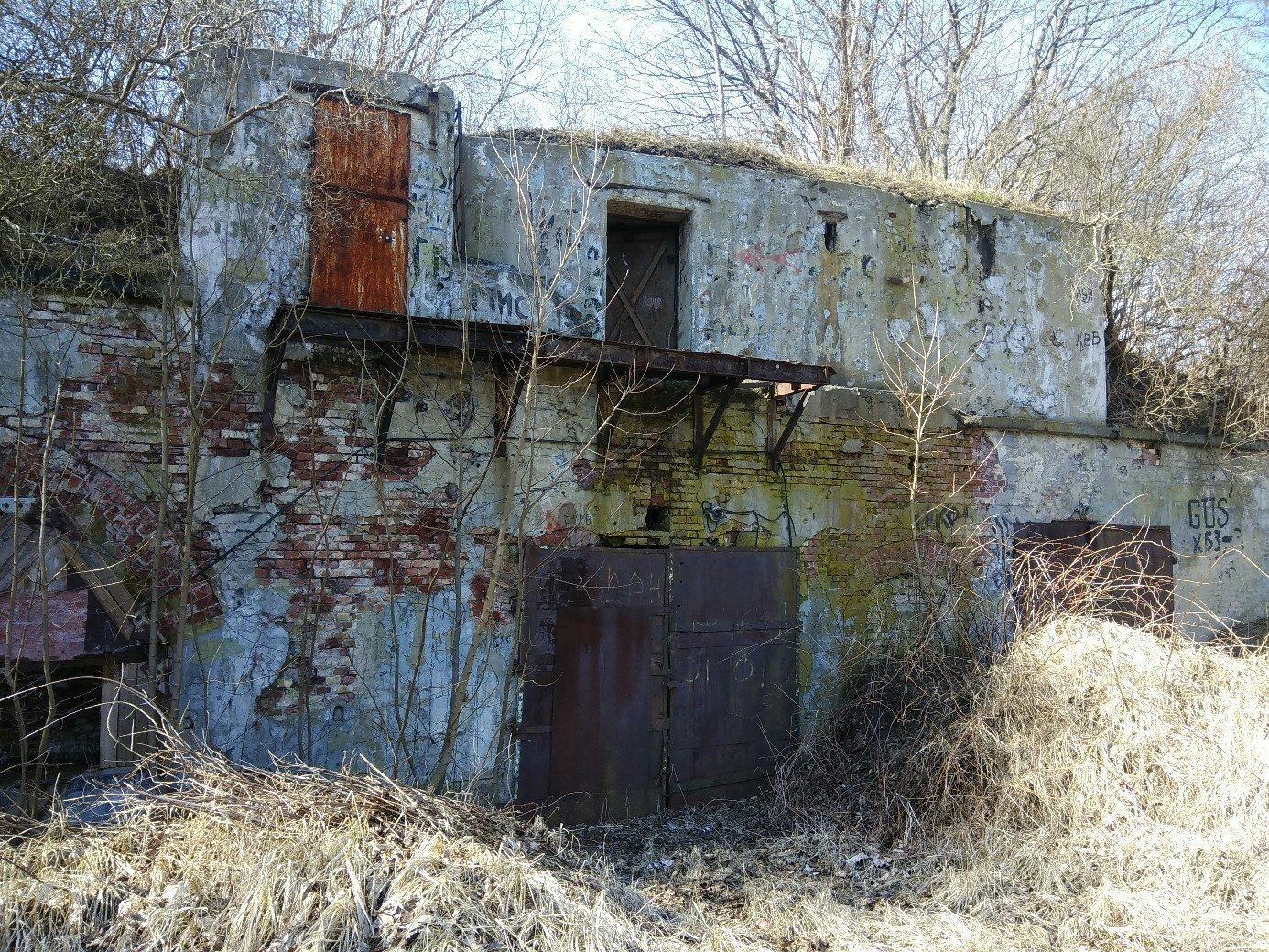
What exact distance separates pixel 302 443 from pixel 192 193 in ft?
5.79

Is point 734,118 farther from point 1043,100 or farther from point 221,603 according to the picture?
point 221,603

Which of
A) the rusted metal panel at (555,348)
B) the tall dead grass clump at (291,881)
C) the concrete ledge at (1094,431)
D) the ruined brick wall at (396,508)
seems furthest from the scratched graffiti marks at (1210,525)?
the tall dead grass clump at (291,881)

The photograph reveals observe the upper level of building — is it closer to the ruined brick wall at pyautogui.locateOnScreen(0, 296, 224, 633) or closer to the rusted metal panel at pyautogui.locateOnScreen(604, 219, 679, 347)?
the rusted metal panel at pyautogui.locateOnScreen(604, 219, 679, 347)

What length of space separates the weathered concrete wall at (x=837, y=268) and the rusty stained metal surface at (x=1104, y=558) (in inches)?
45.5

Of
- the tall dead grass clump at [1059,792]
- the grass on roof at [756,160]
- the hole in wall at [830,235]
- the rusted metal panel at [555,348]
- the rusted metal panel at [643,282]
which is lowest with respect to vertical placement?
the tall dead grass clump at [1059,792]

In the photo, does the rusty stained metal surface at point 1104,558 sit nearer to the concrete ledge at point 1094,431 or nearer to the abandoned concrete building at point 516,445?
the abandoned concrete building at point 516,445

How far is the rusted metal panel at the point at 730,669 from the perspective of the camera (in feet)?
23.4

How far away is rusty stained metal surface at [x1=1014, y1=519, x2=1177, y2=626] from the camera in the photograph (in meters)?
8.05

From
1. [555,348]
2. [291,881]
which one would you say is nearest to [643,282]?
[555,348]

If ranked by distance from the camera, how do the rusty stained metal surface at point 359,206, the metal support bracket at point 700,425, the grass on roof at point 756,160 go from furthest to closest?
the grass on roof at point 756,160
the metal support bracket at point 700,425
the rusty stained metal surface at point 359,206

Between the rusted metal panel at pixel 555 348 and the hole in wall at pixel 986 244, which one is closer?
the rusted metal panel at pixel 555 348

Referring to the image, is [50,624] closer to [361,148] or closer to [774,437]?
[361,148]

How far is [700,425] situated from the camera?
7.24 metres

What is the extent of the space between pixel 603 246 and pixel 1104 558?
5.17m
